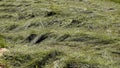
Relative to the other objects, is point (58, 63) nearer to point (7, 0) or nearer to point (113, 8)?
point (113, 8)

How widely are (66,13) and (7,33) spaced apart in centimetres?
288

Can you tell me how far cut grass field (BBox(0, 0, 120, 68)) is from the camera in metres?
10.1

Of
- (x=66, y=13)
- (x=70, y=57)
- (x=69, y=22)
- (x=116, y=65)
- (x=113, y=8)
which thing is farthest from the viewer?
(x=113, y=8)

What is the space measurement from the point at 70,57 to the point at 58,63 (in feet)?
1.47

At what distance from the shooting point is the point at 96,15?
1552cm

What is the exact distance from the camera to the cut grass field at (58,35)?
10062 millimetres

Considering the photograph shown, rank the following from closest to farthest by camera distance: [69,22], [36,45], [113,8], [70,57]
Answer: [70,57] < [36,45] < [69,22] < [113,8]

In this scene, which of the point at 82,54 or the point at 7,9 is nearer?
the point at 82,54

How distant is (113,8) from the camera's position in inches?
724

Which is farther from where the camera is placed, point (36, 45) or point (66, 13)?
point (66, 13)

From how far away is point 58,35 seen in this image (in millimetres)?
12891

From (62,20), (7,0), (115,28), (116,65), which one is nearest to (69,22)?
(62,20)

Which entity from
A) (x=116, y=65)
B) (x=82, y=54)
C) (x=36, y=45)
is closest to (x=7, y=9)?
(x=36, y=45)

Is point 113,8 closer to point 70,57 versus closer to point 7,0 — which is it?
point 7,0
